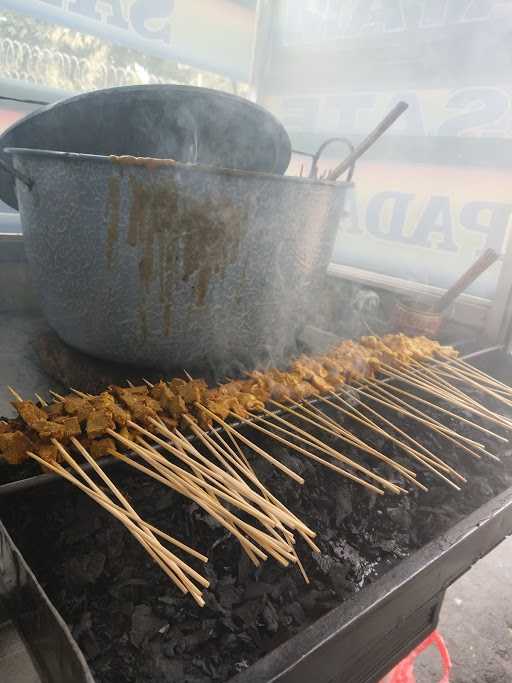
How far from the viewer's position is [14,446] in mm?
1892

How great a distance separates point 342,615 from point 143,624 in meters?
0.61

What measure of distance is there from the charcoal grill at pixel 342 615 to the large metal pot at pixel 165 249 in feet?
3.47

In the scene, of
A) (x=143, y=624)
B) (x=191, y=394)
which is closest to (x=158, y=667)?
(x=143, y=624)

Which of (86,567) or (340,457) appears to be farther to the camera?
(340,457)

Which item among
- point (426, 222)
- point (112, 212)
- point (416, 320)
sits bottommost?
point (416, 320)

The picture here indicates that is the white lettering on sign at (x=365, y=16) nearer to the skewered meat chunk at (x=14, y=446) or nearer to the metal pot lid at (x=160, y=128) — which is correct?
the metal pot lid at (x=160, y=128)

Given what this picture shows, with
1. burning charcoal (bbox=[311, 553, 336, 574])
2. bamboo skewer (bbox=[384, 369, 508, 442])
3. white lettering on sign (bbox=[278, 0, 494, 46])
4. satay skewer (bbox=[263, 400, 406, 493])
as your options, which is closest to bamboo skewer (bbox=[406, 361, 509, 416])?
bamboo skewer (bbox=[384, 369, 508, 442])

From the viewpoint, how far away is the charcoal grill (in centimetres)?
123

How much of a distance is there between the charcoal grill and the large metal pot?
1058 millimetres

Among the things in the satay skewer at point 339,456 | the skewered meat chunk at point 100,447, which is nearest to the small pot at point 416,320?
the satay skewer at point 339,456

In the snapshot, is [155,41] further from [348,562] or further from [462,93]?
[348,562]

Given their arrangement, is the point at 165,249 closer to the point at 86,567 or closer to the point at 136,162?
the point at 136,162

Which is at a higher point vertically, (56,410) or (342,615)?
(56,410)

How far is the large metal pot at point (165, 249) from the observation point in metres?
2.27
